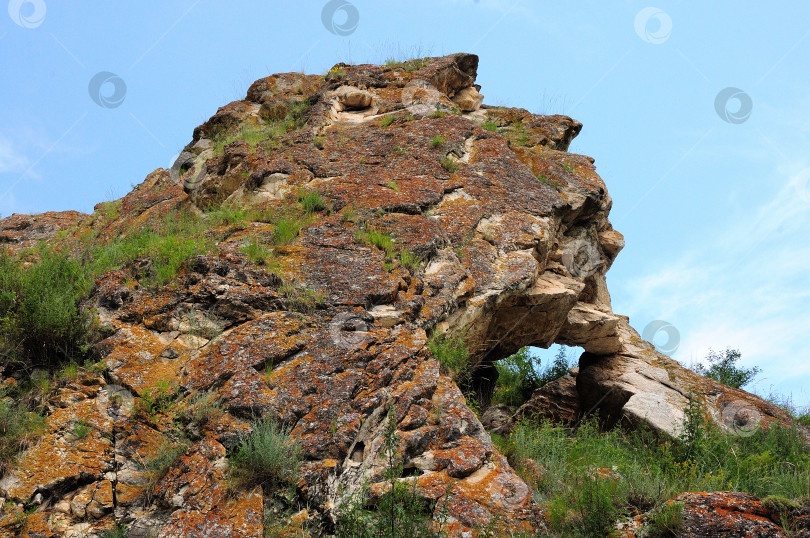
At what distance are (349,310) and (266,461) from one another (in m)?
2.51

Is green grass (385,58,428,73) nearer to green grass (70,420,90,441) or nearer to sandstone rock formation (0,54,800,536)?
sandstone rock formation (0,54,800,536)

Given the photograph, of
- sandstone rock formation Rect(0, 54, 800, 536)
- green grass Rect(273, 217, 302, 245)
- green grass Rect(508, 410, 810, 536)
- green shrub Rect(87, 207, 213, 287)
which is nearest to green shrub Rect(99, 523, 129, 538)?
sandstone rock formation Rect(0, 54, 800, 536)

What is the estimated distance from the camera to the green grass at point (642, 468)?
239 inches

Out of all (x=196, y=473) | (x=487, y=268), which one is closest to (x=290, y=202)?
(x=487, y=268)

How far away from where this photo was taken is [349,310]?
8148 millimetres

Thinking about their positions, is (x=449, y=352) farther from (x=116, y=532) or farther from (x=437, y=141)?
(x=437, y=141)

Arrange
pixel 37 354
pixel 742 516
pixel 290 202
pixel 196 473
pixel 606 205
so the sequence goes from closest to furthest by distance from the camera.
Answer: pixel 742 516 → pixel 196 473 → pixel 37 354 → pixel 290 202 → pixel 606 205

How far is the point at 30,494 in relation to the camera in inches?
228

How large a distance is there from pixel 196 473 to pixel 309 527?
1.27 m

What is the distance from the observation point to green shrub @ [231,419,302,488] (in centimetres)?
611

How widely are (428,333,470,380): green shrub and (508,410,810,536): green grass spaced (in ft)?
3.75

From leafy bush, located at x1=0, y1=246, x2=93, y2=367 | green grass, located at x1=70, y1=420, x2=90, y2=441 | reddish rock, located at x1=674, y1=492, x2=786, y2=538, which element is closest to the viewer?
reddish rock, located at x1=674, y1=492, x2=786, y2=538

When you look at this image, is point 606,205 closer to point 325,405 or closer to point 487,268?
point 487,268

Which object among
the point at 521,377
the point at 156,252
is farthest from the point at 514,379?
the point at 156,252
